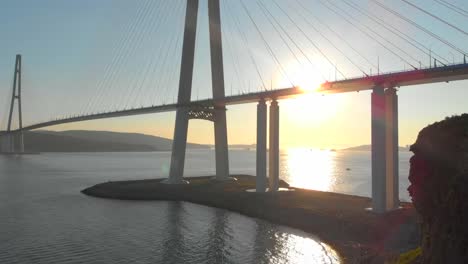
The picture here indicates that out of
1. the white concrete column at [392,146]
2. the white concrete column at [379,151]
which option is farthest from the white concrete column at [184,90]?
the white concrete column at [392,146]

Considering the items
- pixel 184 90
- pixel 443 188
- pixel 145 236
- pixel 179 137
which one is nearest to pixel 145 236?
pixel 145 236

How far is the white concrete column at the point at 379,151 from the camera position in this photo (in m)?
30.0

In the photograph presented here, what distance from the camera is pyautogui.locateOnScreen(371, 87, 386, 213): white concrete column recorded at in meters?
30.0

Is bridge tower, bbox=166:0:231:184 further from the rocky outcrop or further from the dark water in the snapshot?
the rocky outcrop

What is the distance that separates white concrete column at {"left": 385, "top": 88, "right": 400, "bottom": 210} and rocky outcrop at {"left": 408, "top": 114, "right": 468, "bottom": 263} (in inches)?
632

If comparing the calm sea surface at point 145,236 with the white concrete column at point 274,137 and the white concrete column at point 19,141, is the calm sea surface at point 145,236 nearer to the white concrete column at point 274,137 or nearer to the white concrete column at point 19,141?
the white concrete column at point 274,137

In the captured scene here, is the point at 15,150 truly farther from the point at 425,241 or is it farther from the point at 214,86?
the point at 425,241

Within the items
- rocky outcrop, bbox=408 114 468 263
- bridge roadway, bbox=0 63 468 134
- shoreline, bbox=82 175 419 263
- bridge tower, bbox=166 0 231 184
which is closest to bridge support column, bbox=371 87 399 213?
bridge roadway, bbox=0 63 468 134

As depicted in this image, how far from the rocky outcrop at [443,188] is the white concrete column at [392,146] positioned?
16.1 metres

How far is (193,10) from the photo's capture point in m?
50.2

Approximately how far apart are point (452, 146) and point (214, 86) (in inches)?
1513

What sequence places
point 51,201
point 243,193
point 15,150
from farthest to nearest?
point 15,150
point 51,201
point 243,193

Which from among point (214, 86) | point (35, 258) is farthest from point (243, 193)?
point (35, 258)

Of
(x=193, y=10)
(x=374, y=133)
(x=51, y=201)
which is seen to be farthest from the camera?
(x=193, y=10)
